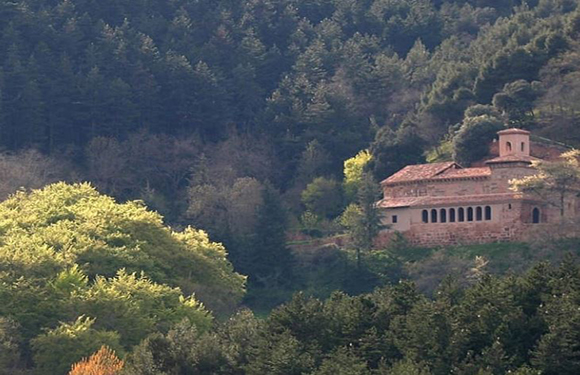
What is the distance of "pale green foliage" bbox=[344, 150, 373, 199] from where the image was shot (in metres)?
114

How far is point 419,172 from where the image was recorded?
352 ft

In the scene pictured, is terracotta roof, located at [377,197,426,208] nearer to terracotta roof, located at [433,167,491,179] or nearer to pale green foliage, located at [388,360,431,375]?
terracotta roof, located at [433,167,491,179]

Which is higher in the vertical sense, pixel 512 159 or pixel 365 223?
pixel 512 159

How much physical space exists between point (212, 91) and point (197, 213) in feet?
52.1

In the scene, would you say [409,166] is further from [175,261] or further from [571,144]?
[175,261]

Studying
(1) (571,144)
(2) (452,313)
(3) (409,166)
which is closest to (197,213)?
(3) (409,166)

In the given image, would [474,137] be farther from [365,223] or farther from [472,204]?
[365,223]

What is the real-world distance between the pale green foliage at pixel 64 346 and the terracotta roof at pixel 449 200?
30.6 metres

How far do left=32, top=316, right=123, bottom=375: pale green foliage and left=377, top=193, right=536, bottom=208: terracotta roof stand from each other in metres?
30.6

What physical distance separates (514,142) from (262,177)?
71.2 ft

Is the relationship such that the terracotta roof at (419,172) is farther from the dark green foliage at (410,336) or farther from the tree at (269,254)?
the dark green foliage at (410,336)

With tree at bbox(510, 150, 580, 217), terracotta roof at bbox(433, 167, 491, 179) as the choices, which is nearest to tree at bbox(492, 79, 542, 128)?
terracotta roof at bbox(433, 167, 491, 179)

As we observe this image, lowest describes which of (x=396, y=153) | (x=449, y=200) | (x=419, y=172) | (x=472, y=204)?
(x=472, y=204)

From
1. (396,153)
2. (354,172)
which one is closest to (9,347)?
(396,153)
